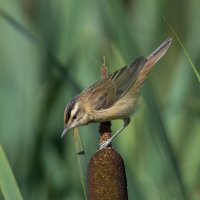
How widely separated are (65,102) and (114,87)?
286 millimetres

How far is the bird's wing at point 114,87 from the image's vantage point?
310 cm

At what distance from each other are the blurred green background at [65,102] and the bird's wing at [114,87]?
0.07 meters

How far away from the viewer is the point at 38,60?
11.6 feet

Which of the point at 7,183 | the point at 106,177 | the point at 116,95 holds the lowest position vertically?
the point at 106,177

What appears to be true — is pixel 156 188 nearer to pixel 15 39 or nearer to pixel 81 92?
pixel 81 92

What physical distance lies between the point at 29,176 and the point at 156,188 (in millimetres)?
658

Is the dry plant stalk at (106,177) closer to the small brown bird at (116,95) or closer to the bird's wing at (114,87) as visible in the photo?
the small brown bird at (116,95)

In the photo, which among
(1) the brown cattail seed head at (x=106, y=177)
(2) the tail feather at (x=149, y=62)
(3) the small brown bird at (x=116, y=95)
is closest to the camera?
(1) the brown cattail seed head at (x=106, y=177)

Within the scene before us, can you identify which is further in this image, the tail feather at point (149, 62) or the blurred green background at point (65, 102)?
the tail feather at point (149, 62)

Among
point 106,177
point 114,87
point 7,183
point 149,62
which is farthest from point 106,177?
point 149,62

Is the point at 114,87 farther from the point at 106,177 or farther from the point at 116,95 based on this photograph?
the point at 106,177

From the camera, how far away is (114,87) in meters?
3.24

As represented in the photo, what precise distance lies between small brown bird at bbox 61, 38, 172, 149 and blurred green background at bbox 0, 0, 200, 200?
64mm

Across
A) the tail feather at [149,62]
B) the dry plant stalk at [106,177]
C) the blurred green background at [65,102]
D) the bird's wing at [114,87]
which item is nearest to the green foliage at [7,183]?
the dry plant stalk at [106,177]
